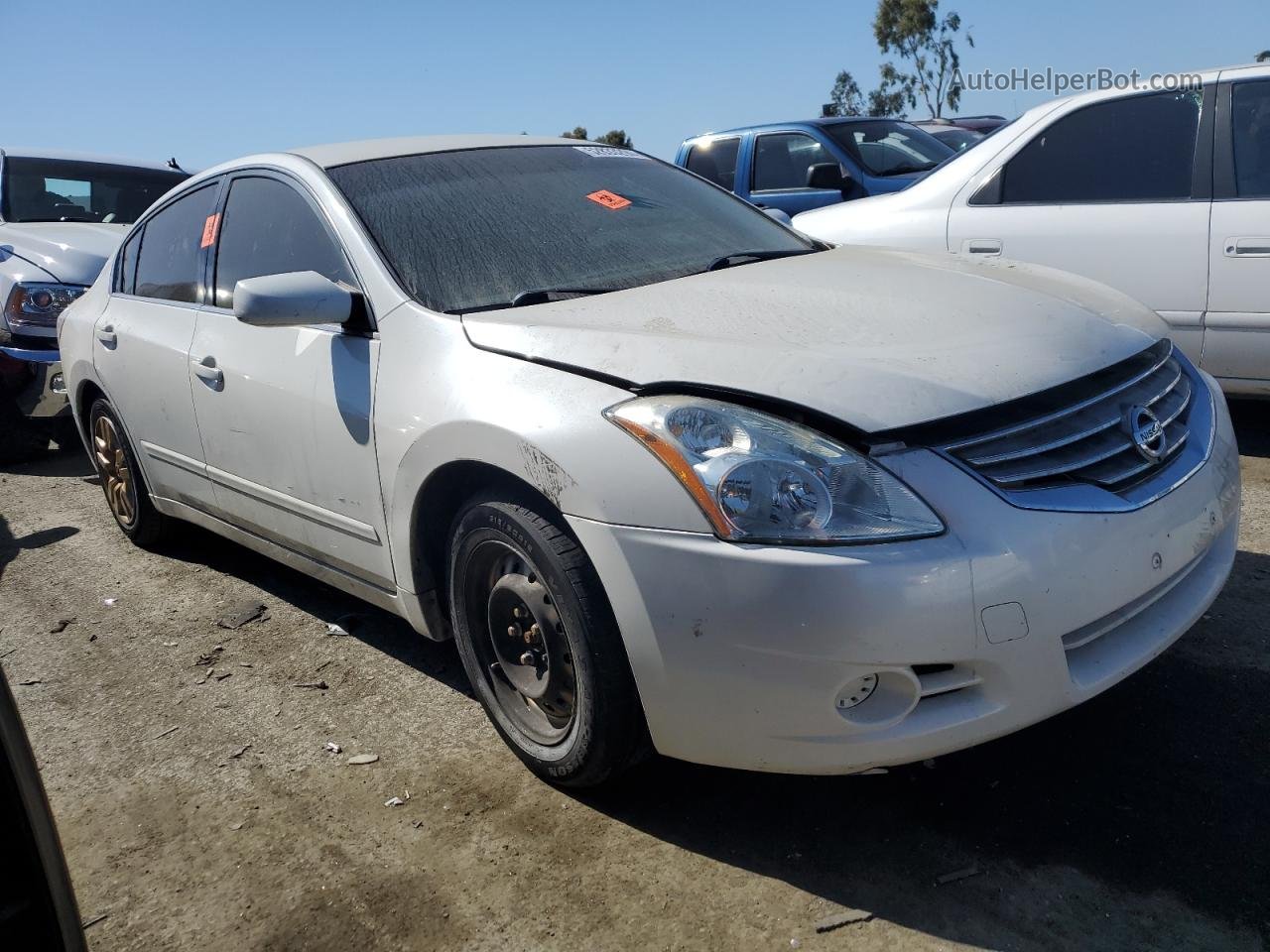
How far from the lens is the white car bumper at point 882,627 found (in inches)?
80.7

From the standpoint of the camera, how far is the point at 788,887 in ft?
7.42

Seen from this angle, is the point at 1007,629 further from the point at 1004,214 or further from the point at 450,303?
the point at 1004,214

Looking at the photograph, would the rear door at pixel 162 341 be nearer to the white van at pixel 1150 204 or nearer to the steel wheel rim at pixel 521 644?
the steel wheel rim at pixel 521 644

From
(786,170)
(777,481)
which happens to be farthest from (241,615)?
(786,170)

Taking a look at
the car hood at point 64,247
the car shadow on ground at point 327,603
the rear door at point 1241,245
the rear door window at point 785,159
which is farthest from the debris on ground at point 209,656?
the rear door window at point 785,159

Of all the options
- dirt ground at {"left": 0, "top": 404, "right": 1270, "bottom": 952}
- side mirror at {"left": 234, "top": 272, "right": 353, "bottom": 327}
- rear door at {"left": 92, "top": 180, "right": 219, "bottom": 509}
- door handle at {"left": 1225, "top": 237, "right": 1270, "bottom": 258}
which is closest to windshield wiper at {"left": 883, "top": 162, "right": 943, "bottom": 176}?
door handle at {"left": 1225, "top": 237, "right": 1270, "bottom": 258}

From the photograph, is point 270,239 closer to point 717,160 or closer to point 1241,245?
point 1241,245

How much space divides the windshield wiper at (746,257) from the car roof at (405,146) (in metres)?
0.90

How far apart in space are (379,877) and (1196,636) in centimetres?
232

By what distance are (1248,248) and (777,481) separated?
3.46 metres

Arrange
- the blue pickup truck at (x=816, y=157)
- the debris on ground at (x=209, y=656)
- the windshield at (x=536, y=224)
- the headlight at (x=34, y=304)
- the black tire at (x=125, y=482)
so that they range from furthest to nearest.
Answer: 1. the blue pickup truck at (x=816, y=157)
2. the headlight at (x=34, y=304)
3. the black tire at (x=125, y=482)
4. the debris on ground at (x=209, y=656)
5. the windshield at (x=536, y=224)

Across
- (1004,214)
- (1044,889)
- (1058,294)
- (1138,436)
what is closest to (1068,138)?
(1004,214)

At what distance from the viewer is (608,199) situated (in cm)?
346

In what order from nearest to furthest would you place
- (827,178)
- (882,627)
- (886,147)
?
(882,627), (827,178), (886,147)
